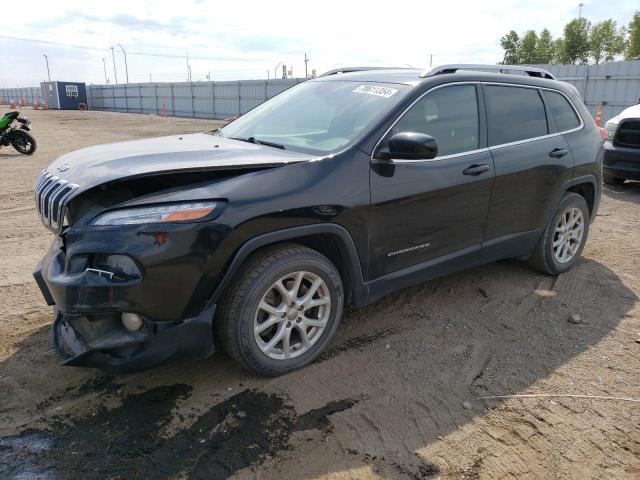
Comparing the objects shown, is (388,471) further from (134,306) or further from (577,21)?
(577,21)

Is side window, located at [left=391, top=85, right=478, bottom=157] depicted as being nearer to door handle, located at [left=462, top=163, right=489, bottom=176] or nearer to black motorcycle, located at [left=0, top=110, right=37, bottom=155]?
door handle, located at [left=462, top=163, right=489, bottom=176]

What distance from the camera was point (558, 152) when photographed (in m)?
4.50

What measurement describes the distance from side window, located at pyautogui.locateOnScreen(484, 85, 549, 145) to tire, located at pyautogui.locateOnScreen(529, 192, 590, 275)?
0.76 metres

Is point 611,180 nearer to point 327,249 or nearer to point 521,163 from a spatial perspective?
point 521,163

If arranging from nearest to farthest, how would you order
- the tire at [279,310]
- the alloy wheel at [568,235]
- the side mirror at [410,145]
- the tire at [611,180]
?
the tire at [279,310]
the side mirror at [410,145]
the alloy wheel at [568,235]
the tire at [611,180]

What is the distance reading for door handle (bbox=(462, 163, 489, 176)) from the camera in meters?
3.76

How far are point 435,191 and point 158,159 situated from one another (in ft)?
5.98

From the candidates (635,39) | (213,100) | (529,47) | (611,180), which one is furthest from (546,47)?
(611,180)

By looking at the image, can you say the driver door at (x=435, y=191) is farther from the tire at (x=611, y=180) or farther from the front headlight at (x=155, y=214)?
the tire at (x=611, y=180)

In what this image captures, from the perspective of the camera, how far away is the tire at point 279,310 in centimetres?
289

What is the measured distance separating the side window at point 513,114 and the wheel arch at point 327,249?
1.60 m

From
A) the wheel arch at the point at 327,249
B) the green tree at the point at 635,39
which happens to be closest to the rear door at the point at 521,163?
the wheel arch at the point at 327,249

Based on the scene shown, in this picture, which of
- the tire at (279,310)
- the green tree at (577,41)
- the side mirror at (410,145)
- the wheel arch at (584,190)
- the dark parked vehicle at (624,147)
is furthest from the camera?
the green tree at (577,41)

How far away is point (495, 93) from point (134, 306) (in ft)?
10.3
